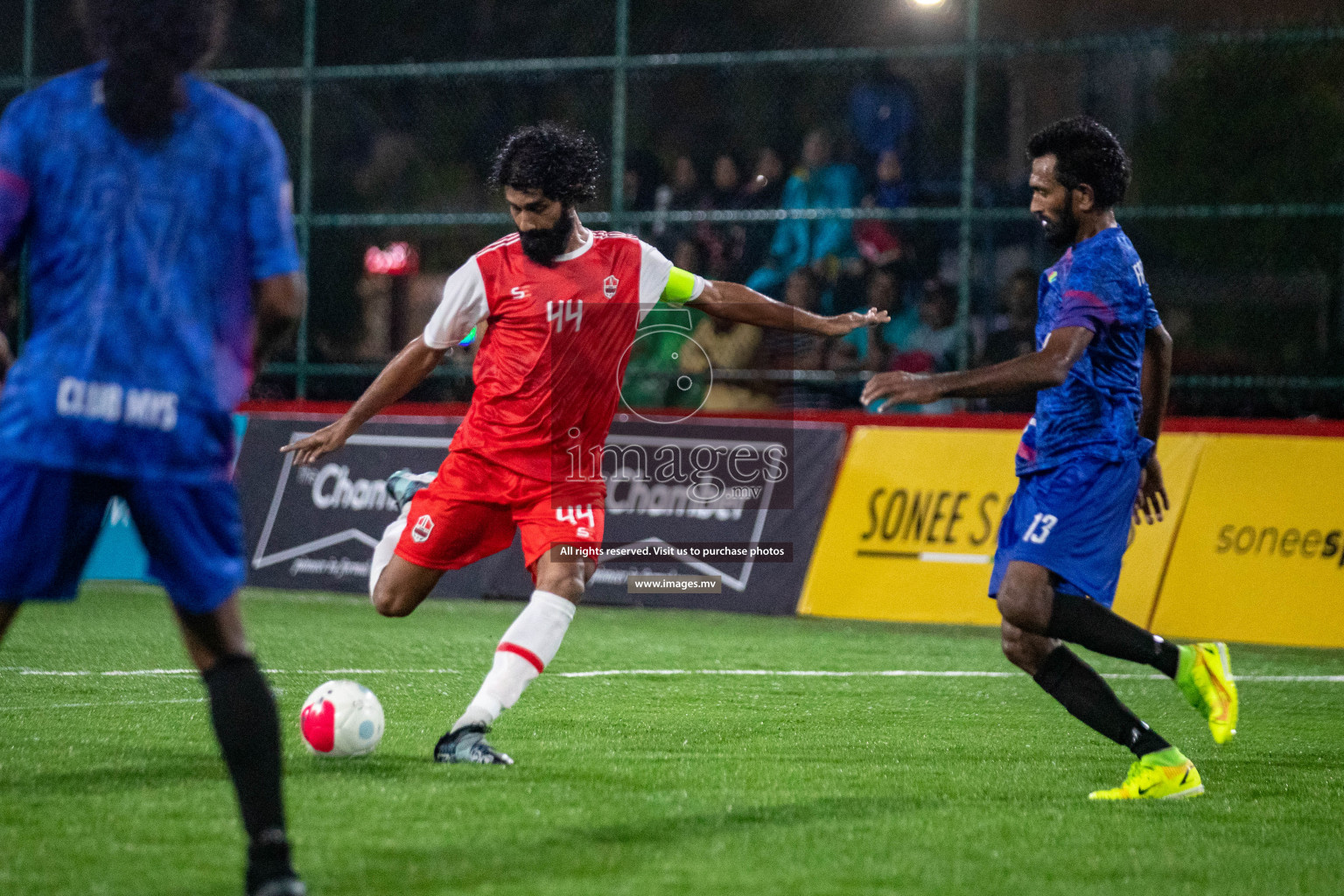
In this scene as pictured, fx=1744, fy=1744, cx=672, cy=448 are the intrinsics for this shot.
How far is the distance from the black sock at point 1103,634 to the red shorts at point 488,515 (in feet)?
5.45

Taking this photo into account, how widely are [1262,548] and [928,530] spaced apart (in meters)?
2.14

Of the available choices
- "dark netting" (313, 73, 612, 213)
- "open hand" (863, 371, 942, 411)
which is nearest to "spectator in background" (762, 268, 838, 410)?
"dark netting" (313, 73, 612, 213)

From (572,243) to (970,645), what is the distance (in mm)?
5124

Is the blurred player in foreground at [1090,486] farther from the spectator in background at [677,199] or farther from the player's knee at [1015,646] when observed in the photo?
the spectator in background at [677,199]

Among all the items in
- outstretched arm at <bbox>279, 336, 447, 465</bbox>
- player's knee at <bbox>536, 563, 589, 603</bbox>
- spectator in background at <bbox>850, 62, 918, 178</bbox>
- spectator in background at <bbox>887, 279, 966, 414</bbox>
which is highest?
spectator in background at <bbox>850, 62, 918, 178</bbox>

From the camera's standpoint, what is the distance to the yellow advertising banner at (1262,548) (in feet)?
34.7

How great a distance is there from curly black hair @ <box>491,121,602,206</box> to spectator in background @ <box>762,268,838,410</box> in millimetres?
7337

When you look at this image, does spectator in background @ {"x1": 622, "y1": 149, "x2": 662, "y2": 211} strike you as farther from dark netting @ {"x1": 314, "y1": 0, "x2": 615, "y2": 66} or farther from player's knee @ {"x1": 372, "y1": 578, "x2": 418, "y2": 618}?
player's knee @ {"x1": 372, "y1": 578, "x2": 418, "y2": 618}

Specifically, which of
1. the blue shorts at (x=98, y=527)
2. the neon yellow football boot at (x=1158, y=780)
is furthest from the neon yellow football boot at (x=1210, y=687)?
the blue shorts at (x=98, y=527)

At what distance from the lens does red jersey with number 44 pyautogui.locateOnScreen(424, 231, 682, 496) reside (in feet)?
21.0

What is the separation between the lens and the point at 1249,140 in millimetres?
12906

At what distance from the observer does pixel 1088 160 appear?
5855 mm

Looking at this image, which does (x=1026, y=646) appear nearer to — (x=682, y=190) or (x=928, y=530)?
(x=928, y=530)

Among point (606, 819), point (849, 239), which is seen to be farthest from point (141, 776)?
point (849, 239)
